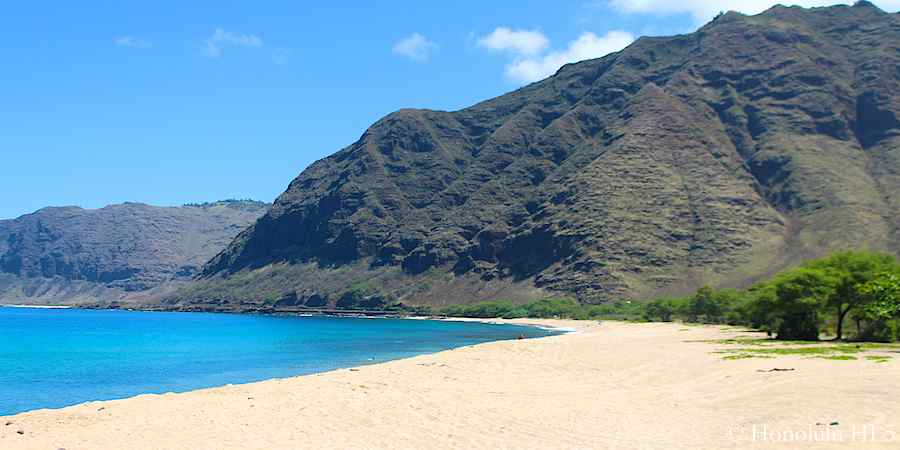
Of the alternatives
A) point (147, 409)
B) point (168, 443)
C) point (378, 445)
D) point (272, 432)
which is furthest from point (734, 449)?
point (147, 409)

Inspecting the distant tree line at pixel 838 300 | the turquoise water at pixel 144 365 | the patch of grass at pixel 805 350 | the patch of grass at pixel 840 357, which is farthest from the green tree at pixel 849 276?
the turquoise water at pixel 144 365

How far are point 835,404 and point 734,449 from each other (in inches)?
284

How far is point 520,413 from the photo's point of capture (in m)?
28.2

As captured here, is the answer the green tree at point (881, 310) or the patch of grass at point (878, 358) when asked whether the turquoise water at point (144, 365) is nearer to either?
the patch of grass at point (878, 358)

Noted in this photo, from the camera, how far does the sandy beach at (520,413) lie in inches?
901

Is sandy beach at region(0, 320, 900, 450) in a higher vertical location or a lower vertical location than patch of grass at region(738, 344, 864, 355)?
lower

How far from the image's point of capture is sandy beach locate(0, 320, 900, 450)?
22.9 metres

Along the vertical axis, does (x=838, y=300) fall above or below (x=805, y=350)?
above

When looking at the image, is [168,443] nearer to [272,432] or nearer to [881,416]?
[272,432]

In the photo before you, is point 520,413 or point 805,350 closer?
point 520,413

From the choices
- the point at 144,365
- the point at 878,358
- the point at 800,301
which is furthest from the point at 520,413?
the point at 144,365

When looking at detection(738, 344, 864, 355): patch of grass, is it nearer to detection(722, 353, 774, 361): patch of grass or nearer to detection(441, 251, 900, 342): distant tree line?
detection(722, 353, 774, 361): patch of grass

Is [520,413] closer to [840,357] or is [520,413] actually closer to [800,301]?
[840,357]

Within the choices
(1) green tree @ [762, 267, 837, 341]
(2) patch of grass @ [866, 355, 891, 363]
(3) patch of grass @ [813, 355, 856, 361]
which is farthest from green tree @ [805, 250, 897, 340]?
(3) patch of grass @ [813, 355, 856, 361]
